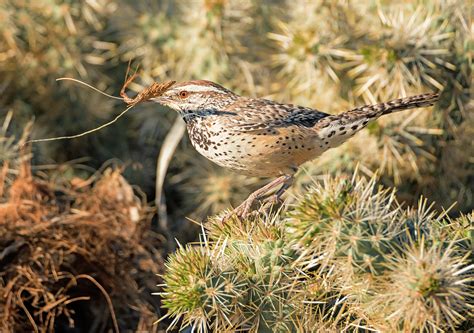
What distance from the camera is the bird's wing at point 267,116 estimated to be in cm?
295

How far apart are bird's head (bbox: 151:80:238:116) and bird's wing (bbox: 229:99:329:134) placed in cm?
9

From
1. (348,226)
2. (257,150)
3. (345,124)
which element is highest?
(348,226)

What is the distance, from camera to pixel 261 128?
2945mm

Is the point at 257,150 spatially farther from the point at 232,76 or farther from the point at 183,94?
the point at 232,76

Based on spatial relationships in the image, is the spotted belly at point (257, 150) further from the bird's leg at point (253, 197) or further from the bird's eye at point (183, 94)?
the bird's eye at point (183, 94)

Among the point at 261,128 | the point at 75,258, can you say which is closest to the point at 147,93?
the point at 261,128

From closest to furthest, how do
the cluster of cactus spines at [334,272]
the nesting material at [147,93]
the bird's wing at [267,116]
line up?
the cluster of cactus spines at [334,272], the nesting material at [147,93], the bird's wing at [267,116]

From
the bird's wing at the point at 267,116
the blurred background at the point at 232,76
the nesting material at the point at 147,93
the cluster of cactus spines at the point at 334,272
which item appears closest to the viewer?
the cluster of cactus spines at the point at 334,272

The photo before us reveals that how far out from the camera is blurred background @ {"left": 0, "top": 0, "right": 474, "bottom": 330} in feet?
12.2

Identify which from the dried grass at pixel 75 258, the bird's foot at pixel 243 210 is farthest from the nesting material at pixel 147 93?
the dried grass at pixel 75 258

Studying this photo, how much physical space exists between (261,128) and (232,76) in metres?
1.34

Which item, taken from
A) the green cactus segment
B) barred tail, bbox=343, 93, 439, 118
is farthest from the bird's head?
the green cactus segment

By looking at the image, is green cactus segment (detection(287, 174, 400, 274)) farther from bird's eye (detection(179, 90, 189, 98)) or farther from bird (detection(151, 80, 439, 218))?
bird's eye (detection(179, 90, 189, 98))

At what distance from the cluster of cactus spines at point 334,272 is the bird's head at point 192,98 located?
834mm
